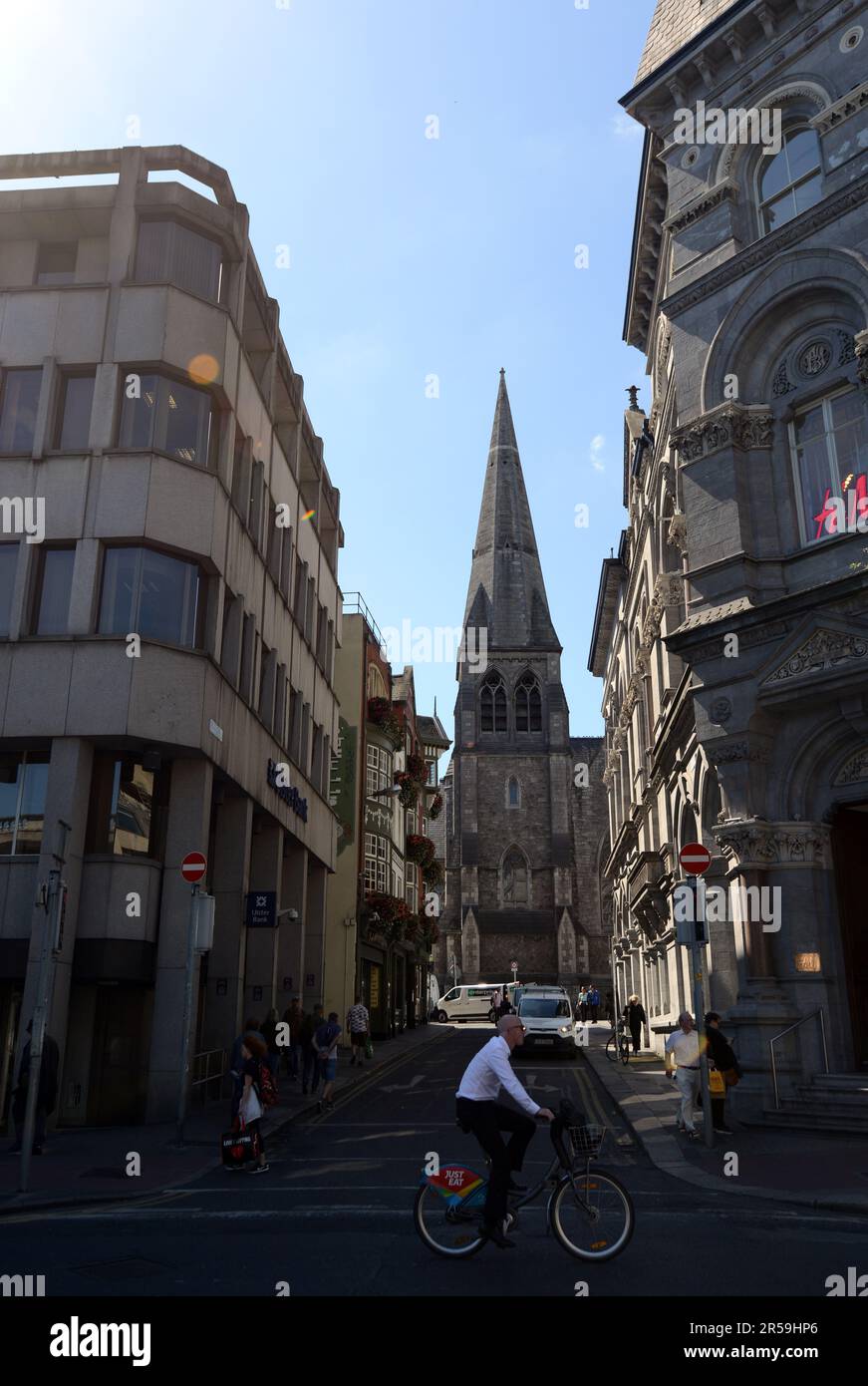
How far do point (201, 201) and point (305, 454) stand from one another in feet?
36.7

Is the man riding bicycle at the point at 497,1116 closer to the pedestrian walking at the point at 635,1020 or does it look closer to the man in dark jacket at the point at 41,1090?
the man in dark jacket at the point at 41,1090

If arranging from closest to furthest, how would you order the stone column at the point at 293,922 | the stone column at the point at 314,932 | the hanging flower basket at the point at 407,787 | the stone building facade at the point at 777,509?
the stone building facade at the point at 777,509, the stone column at the point at 293,922, the stone column at the point at 314,932, the hanging flower basket at the point at 407,787

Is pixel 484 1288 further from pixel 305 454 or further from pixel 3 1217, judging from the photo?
pixel 305 454

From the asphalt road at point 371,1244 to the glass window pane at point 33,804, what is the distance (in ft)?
26.6

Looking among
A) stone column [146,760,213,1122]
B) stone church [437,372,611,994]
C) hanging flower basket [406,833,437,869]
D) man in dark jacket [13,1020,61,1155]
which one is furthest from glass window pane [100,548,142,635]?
stone church [437,372,611,994]

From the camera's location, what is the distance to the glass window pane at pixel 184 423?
21.4 m

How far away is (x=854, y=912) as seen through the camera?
54.7 feet

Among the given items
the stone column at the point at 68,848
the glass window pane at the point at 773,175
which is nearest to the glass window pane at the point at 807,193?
the glass window pane at the point at 773,175

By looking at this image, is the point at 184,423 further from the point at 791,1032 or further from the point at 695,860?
the point at 791,1032

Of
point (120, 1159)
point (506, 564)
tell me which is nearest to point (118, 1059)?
point (120, 1159)

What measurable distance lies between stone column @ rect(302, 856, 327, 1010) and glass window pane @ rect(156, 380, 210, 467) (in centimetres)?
1445

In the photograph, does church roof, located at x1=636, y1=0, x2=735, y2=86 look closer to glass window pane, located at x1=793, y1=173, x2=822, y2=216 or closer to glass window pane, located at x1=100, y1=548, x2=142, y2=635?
glass window pane, located at x1=793, y1=173, x2=822, y2=216

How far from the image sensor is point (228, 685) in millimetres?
22312

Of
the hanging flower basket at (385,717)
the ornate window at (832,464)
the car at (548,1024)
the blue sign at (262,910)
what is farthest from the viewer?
the hanging flower basket at (385,717)
